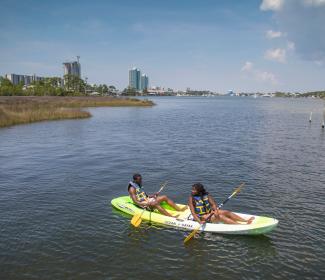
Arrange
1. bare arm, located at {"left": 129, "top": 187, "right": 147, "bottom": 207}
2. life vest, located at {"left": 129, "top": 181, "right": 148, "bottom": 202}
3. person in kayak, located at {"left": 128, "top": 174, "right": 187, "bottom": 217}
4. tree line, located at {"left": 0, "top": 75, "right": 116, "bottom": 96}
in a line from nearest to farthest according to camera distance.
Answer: person in kayak, located at {"left": 128, "top": 174, "right": 187, "bottom": 217}, bare arm, located at {"left": 129, "top": 187, "right": 147, "bottom": 207}, life vest, located at {"left": 129, "top": 181, "right": 148, "bottom": 202}, tree line, located at {"left": 0, "top": 75, "right": 116, "bottom": 96}

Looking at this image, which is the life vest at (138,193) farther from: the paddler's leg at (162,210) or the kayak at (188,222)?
the paddler's leg at (162,210)

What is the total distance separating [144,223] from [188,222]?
1.96m

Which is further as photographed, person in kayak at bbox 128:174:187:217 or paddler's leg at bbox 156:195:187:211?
paddler's leg at bbox 156:195:187:211

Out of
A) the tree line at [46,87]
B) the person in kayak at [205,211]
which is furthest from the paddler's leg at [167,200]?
the tree line at [46,87]

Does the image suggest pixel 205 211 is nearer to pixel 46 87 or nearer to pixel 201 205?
pixel 201 205

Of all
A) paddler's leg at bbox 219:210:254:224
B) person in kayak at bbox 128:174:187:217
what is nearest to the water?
paddler's leg at bbox 219:210:254:224

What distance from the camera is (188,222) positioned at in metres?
13.3

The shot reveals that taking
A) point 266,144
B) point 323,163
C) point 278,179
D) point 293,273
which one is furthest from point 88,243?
point 266,144

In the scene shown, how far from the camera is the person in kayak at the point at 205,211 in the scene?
510 inches

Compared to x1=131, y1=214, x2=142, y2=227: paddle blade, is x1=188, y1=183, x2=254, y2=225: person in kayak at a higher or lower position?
higher

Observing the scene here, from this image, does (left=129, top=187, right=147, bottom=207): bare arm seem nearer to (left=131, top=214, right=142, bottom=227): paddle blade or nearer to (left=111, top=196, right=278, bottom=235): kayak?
(left=111, top=196, right=278, bottom=235): kayak

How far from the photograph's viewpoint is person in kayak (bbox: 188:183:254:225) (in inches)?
510

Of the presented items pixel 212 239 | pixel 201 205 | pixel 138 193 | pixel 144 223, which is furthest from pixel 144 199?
pixel 212 239

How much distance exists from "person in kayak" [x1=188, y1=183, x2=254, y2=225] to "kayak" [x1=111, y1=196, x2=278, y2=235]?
0.84ft
